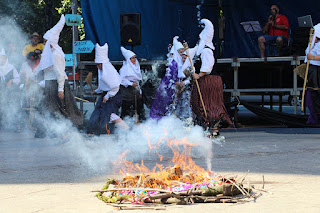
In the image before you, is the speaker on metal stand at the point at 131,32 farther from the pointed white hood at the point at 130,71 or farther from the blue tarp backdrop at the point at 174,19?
the pointed white hood at the point at 130,71

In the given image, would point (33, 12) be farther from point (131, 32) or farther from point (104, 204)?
point (104, 204)

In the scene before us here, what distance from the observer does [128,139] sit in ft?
31.1

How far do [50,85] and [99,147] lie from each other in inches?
72.4

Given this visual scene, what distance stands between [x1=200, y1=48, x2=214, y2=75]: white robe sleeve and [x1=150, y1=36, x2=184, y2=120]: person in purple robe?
159 cm

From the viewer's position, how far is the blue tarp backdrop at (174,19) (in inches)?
586

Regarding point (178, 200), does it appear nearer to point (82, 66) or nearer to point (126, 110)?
point (126, 110)

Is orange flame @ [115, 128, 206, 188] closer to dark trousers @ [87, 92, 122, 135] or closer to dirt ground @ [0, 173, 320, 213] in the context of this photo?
dirt ground @ [0, 173, 320, 213]

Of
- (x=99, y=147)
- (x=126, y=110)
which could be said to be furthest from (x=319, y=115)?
(x=99, y=147)

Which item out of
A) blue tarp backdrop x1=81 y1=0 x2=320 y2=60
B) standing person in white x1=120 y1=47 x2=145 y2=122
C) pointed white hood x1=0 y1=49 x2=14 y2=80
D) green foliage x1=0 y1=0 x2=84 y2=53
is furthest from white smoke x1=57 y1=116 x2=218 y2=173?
green foliage x1=0 y1=0 x2=84 y2=53

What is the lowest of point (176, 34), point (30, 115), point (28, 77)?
point (30, 115)

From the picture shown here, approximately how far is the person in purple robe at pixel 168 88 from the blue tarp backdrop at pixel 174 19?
2.98 meters

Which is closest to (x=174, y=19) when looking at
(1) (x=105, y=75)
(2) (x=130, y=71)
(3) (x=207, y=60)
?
(2) (x=130, y=71)

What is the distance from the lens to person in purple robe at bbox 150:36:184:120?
38.1 feet

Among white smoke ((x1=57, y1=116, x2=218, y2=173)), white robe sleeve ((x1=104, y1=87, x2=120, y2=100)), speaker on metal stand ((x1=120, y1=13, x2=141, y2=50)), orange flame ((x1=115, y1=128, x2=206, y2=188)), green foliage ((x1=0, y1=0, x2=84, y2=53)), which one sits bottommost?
white smoke ((x1=57, y1=116, x2=218, y2=173))
